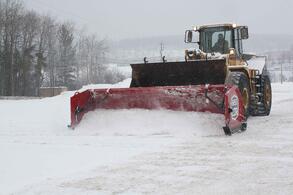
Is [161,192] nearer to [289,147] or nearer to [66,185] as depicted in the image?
[66,185]

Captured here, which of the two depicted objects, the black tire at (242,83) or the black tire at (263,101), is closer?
the black tire at (242,83)

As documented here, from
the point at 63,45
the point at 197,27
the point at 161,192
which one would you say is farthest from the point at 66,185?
the point at 63,45

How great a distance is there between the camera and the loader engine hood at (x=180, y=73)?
10906mm

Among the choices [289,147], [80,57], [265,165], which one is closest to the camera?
[265,165]

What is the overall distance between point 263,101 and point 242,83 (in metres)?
2.32

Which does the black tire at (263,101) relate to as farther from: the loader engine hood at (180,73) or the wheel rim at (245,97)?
the loader engine hood at (180,73)

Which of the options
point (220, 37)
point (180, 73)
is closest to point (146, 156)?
point (180, 73)

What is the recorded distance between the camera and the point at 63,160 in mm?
6938

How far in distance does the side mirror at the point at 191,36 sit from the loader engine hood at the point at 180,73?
197 cm

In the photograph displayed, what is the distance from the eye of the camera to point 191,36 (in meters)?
13.2

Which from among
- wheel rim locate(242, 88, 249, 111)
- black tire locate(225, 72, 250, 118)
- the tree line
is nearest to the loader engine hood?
black tire locate(225, 72, 250, 118)

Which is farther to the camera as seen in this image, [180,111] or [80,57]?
[80,57]

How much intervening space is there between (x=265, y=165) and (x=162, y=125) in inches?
140

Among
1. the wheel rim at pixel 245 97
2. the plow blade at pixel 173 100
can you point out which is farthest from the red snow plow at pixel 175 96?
the wheel rim at pixel 245 97
